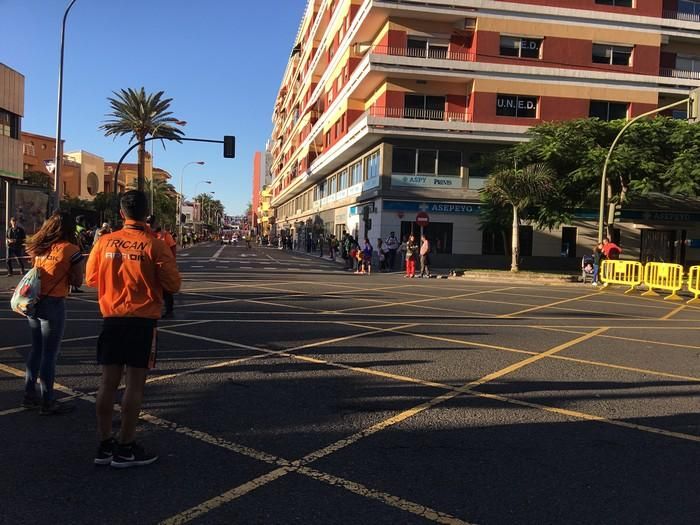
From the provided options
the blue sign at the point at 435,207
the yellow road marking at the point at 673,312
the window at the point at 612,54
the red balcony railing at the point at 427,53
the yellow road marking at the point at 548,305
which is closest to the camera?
the yellow road marking at the point at 548,305

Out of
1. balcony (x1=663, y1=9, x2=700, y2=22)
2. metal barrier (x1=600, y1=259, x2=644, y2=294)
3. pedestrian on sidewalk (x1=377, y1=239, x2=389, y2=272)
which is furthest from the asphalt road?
balcony (x1=663, y1=9, x2=700, y2=22)

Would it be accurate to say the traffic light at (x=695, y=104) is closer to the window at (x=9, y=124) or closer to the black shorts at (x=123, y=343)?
the black shorts at (x=123, y=343)

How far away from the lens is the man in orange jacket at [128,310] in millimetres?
3646

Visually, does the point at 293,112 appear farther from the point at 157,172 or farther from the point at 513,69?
the point at 157,172

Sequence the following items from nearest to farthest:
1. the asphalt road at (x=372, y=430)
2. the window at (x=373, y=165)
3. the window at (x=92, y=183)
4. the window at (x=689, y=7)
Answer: the asphalt road at (x=372, y=430) < the window at (x=373, y=165) < the window at (x=689, y=7) < the window at (x=92, y=183)

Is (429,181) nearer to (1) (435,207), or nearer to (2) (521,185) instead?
(1) (435,207)

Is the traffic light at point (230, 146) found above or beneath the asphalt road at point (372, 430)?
above

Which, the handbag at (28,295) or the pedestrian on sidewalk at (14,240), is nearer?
the handbag at (28,295)

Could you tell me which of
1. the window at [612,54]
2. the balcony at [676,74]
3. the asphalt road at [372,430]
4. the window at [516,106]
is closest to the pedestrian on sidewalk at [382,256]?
the window at [516,106]

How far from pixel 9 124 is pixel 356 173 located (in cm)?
2055

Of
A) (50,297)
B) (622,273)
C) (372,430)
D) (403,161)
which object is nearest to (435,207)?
(403,161)

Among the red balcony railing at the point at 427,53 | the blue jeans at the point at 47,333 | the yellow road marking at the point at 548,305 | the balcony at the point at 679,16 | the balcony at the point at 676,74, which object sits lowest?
the yellow road marking at the point at 548,305

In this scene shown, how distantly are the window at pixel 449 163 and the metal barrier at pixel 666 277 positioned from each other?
47.5ft

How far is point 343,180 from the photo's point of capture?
141ft
